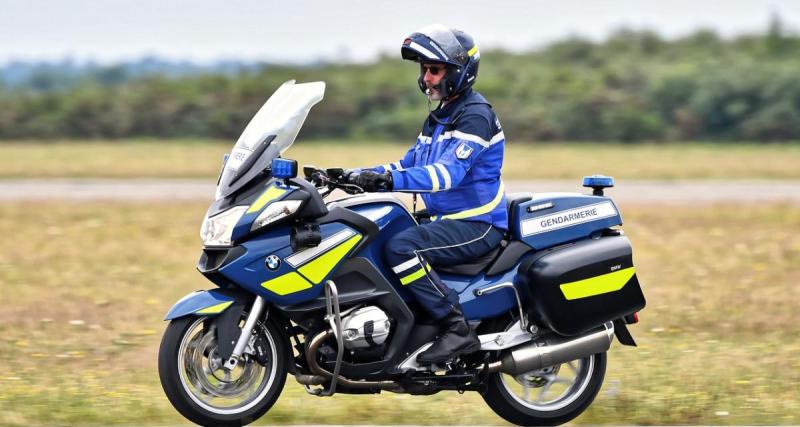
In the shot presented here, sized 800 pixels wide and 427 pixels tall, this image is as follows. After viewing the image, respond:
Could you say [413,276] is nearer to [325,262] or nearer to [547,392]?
[325,262]

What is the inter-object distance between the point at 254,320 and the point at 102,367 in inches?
102

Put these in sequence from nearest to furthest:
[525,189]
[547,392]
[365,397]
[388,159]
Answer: [547,392], [365,397], [525,189], [388,159]

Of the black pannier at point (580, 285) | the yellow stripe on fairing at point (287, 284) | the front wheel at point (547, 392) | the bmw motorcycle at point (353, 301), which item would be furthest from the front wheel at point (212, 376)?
the black pannier at point (580, 285)

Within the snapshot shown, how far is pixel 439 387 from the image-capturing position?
6.36 m

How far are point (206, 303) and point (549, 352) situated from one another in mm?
1800

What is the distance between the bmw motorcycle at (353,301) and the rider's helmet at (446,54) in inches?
22.0

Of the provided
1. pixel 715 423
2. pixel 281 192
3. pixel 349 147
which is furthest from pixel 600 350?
pixel 349 147

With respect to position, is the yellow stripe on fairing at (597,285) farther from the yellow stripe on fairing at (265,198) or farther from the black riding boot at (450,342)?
the yellow stripe on fairing at (265,198)

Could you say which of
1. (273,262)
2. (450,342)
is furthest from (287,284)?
(450,342)

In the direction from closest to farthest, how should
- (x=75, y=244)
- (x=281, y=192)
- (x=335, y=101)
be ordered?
(x=281, y=192)
(x=75, y=244)
(x=335, y=101)

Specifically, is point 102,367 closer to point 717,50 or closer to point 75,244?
point 75,244

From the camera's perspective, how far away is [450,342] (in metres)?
6.29

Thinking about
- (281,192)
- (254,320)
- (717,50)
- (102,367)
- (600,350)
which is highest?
(281,192)

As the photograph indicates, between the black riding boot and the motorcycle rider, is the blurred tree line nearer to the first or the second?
the motorcycle rider
